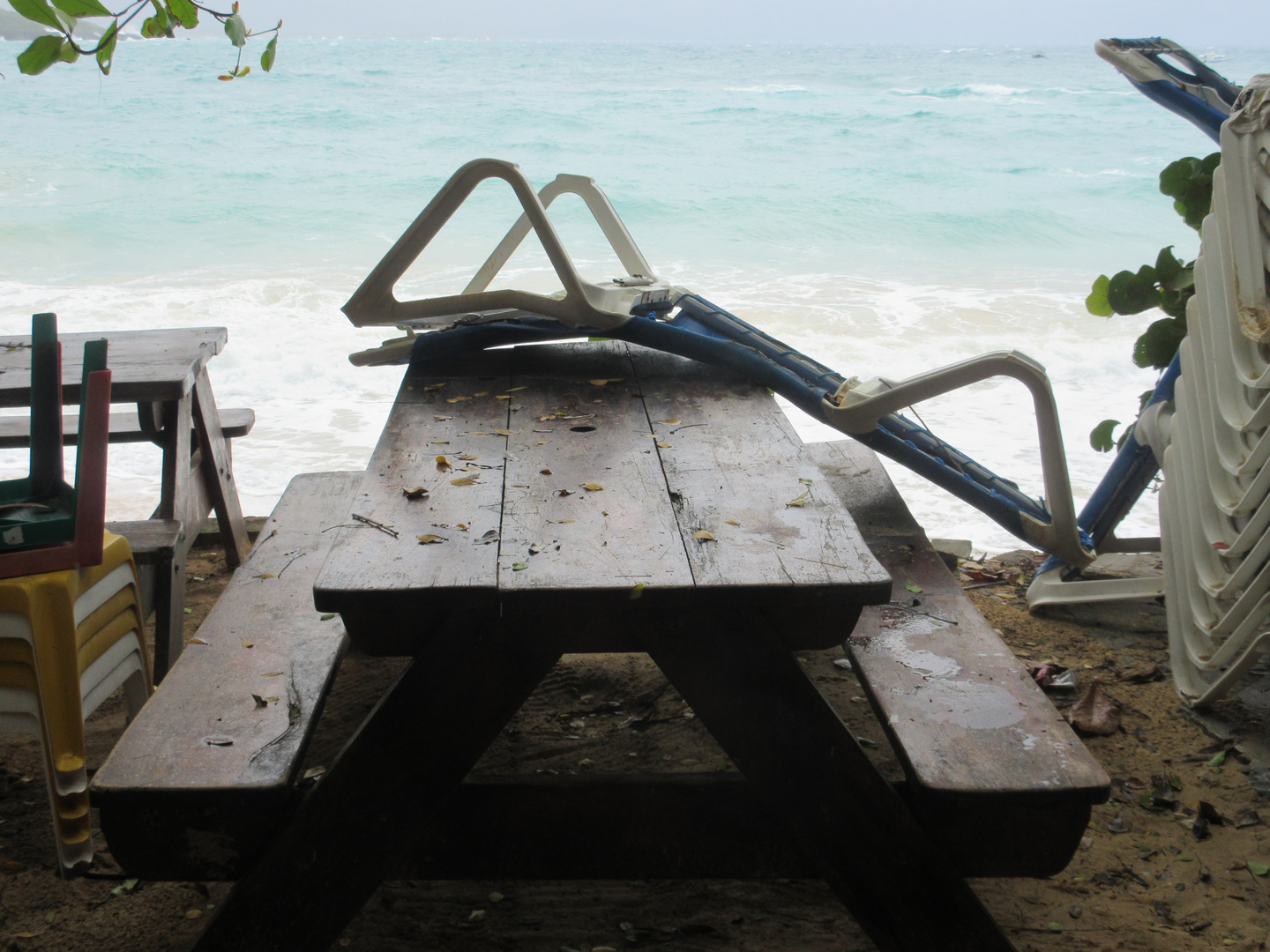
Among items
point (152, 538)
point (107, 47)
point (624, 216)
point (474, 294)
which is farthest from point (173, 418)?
point (624, 216)

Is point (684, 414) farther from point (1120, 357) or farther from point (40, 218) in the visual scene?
point (40, 218)

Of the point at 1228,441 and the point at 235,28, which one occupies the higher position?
the point at 235,28

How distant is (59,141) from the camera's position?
20781 mm

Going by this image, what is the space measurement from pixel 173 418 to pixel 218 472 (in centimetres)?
38

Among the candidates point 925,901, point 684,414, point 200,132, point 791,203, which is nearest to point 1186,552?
point 684,414

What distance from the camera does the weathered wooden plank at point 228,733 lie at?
124cm

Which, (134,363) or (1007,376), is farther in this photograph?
(134,363)

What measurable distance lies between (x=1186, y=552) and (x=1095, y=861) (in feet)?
2.87

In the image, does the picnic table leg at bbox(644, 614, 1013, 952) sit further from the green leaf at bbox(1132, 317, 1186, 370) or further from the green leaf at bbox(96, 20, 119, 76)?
the green leaf at bbox(1132, 317, 1186, 370)

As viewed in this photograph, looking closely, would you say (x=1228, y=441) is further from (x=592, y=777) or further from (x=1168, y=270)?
(x=592, y=777)

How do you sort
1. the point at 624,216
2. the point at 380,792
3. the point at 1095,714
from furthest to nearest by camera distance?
the point at 624,216, the point at 1095,714, the point at 380,792

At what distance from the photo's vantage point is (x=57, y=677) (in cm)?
165

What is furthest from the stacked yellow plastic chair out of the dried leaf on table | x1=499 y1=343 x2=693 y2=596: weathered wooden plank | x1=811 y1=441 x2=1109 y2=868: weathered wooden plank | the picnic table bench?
the dried leaf on table

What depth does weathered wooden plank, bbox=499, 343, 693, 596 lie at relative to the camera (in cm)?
121
